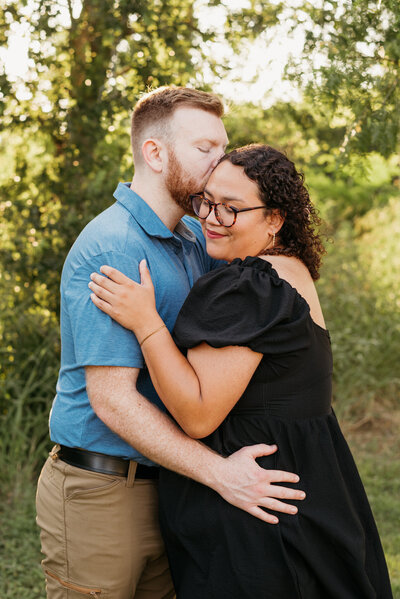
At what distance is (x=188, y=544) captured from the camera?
7.70 ft

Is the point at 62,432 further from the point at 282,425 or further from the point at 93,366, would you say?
the point at 282,425

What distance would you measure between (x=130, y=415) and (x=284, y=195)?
95cm

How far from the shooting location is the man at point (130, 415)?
2.29 metres

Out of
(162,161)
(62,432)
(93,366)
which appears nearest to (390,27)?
(162,161)

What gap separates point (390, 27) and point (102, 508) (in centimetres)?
234

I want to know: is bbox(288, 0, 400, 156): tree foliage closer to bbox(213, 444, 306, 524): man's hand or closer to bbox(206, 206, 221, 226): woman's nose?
bbox(206, 206, 221, 226): woman's nose

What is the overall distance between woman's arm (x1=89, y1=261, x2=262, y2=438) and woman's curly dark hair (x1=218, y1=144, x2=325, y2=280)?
1.75 ft

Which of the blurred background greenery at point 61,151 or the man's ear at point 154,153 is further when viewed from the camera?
the blurred background greenery at point 61,151

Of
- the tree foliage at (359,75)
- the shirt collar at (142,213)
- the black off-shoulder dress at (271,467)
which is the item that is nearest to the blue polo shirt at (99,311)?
the shirt collar at (142,213)

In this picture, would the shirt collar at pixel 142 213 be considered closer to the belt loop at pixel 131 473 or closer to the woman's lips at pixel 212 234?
the woman's lips at pixel 212 234

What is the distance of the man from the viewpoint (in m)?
2.29

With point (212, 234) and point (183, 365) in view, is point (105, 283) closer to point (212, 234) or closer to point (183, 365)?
point (183, 365)

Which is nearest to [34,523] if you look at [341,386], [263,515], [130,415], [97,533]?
[97,533]

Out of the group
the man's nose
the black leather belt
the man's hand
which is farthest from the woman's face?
the black leather belt
